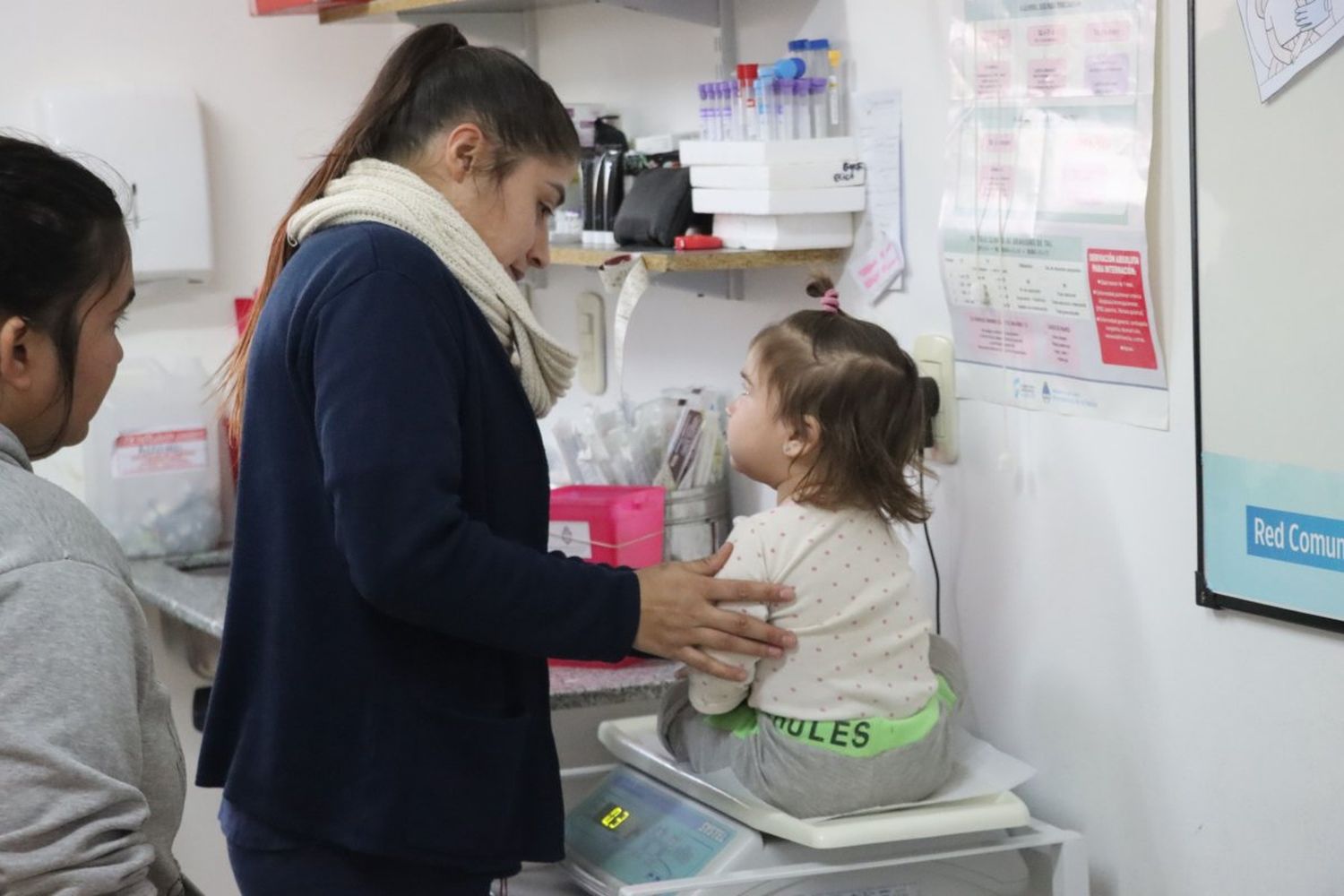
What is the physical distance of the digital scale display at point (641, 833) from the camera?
4.97 ft

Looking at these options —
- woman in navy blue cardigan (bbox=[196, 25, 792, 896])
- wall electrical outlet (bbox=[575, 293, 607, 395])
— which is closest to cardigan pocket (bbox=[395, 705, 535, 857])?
woman in navy blue cardigan (bbox=[196, 25, 792, 896])

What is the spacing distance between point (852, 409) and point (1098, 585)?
36 cm

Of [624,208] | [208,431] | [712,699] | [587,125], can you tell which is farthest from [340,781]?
[208,431]

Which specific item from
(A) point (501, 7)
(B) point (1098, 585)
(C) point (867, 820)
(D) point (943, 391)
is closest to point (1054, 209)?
(D) point (943, 391)

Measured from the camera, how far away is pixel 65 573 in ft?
3.32

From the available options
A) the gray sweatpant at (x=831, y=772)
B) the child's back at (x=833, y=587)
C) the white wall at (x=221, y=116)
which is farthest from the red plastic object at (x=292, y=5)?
the gray sweatpant at (x=831, y=772)

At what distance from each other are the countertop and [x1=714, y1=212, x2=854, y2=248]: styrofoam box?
556 millimetres

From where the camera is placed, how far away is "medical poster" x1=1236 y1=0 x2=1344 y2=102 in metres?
1.28

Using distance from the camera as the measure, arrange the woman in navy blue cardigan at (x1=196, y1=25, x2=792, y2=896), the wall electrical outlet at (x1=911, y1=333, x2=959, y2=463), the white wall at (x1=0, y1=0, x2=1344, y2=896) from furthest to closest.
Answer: the wall electrical outlet at (x1=911, y1=333, x2=959, y2=463), the white wall at (x1=0, y1=0, x2=1344, y2=896), the woman in navy blue cardigan at (x1=196, y1=25, x2=792, y2=896)

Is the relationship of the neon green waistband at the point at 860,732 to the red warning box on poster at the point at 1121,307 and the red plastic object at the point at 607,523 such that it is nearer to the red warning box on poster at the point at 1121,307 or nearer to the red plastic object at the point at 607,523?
the red warning box on poster at the point at 1121,307

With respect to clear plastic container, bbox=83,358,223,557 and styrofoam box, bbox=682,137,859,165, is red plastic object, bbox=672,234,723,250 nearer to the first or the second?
styrofoam box, bbox=682,137,859,165

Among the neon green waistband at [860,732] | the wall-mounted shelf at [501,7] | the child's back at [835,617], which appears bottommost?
the neon green waistband at [860,732]

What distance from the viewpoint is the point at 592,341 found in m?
2.69

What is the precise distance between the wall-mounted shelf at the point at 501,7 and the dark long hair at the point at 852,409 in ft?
2.41
